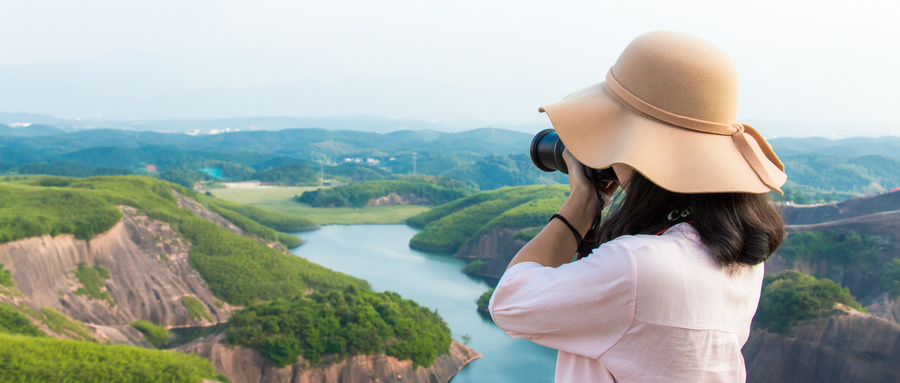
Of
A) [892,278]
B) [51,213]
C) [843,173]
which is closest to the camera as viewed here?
[892,278]

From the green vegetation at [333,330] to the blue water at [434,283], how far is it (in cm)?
221

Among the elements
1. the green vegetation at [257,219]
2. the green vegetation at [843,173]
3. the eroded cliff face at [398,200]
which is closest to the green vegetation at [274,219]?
Answer: the green vegetation at [257,219]

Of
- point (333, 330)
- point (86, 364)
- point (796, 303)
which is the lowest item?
point (333, 330)

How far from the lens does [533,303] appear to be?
4.15ft

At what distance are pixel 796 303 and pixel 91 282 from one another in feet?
67.7

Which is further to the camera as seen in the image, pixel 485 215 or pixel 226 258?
pixel 485 215

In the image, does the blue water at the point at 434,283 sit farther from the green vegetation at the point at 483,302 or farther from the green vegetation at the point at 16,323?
the green vegetation at the point at 16,323

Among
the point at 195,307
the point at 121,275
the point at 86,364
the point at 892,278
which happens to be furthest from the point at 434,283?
the point at 86,364

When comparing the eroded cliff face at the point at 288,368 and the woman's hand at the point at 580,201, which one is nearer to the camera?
the woman's hand at the point at 580,201

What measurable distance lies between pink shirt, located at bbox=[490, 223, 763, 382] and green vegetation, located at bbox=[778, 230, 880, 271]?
87.0 ft

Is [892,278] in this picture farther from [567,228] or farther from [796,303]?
[567,228]

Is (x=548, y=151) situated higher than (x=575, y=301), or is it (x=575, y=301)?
(x=548, y=151)

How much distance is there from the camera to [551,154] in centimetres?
160

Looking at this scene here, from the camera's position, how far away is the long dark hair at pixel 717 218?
1267 mm
